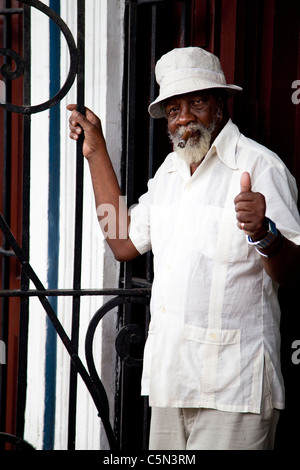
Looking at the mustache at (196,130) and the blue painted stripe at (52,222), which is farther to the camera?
the blue painted stripe at (52,222)

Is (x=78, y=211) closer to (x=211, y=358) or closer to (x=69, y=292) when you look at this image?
(x=69, y=292)

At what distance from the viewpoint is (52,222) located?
121 inches

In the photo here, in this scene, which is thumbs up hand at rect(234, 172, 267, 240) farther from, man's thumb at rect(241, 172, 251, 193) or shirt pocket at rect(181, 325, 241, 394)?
shirt pocket at rect(181, 325, 241, 394)

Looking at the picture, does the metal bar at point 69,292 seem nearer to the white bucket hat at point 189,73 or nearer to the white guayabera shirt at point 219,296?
the white guayabera shirt at point 219,296

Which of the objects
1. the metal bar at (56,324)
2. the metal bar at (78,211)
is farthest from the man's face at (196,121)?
the metal bar at (56,324)

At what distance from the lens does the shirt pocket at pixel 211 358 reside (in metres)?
2.10

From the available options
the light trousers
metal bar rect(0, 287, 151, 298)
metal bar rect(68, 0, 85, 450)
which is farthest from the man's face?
the light trousers

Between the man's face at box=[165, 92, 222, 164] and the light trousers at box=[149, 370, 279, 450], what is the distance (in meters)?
0.83

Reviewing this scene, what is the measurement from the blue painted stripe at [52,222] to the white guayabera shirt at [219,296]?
3.13 feet

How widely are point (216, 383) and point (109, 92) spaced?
1375 millimetres

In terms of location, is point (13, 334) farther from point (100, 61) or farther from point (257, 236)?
point (257, 236)

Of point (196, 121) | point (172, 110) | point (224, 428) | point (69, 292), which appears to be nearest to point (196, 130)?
point (196, 121)

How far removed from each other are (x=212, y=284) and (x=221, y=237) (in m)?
0.16

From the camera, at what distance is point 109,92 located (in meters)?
2.83
